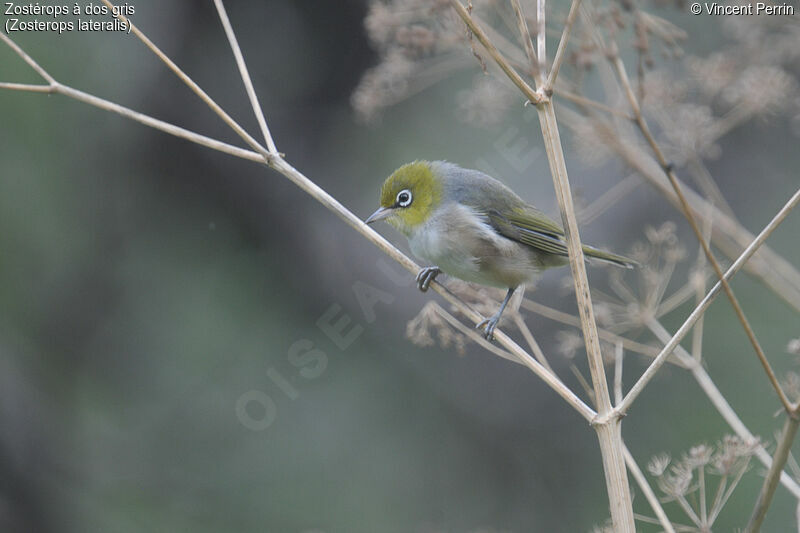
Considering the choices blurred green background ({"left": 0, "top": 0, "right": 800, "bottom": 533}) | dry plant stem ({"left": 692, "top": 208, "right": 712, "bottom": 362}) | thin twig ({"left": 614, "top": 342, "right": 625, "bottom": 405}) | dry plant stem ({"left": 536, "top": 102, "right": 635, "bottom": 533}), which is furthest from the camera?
blurred green background ({"left": 0, "top": 0, "right": 800, "bottom": 533})

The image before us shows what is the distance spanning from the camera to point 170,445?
575cm

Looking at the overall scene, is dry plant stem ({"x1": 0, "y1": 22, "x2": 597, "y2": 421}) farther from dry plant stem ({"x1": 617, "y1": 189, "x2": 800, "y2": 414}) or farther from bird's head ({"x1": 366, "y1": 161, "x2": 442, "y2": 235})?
bird's head ({"x1": 366, "y1": 161, "x2": 442, "y2": 235})

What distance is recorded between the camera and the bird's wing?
3.48 metres

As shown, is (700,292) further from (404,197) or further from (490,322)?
(404,197)

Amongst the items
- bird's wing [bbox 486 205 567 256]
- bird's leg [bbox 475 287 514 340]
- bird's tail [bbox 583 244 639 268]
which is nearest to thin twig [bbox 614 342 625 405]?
bird's leg [bbox 475 287 514 340]

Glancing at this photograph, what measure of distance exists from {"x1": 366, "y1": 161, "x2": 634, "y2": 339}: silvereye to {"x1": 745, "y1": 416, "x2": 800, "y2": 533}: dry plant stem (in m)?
1.65

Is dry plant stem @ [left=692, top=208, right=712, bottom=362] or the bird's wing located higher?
the bird's wing

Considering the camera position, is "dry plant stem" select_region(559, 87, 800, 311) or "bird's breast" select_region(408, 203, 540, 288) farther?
"bird's breast" select_region(408, 203, 540, 288)

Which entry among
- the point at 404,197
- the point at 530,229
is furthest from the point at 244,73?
the point at 530,229

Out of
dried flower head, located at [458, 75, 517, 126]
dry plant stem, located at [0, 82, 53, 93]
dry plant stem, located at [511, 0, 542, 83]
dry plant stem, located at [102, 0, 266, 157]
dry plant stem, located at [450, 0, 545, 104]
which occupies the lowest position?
dry plant stem, located at [0, 82, 53, 93]

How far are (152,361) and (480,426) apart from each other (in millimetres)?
2637

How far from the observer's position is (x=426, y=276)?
3.47 m

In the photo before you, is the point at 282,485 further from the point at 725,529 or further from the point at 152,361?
the point at 725,529

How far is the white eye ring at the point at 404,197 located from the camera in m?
3.52
